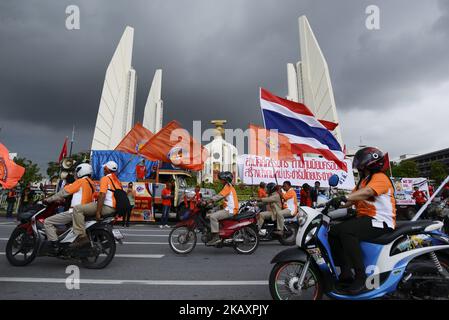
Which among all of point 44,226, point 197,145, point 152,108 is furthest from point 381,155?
point 152,108

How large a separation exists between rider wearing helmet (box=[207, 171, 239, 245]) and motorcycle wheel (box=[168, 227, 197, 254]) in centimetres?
42

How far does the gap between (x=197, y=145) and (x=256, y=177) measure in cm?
334

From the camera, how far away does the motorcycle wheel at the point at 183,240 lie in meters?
6.57

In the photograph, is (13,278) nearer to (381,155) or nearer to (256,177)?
(381,155)

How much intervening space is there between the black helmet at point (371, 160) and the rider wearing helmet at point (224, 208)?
3664 mm

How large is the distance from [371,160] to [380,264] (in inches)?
42.6

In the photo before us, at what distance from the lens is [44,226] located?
4.95 meters

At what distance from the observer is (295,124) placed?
9266 millimetres

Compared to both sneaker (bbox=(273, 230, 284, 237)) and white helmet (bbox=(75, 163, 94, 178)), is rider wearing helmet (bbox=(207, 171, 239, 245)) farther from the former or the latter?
white helmet (bbox=(75, 163, 94, 178))

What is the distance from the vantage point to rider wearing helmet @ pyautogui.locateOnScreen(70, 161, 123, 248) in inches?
193

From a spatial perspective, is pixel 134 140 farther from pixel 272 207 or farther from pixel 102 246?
pixel 102 246

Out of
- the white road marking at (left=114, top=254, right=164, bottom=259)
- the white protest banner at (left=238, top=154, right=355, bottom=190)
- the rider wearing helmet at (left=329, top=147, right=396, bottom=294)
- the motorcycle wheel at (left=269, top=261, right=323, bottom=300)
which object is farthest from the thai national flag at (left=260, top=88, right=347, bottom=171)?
the motorcycle wheel at (left=269, top=261, right=323, bottom=300)
